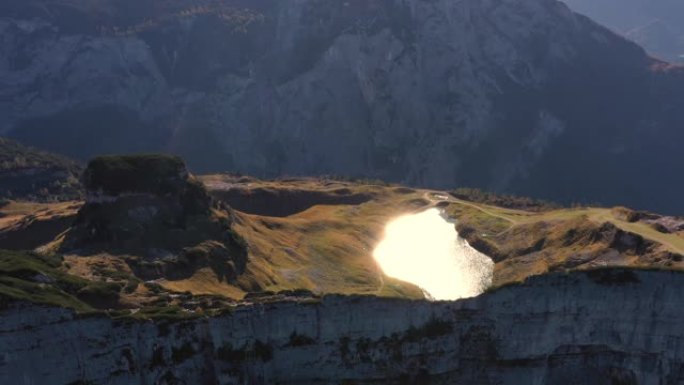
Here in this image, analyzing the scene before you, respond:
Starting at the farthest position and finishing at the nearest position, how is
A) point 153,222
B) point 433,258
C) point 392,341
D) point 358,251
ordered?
point 433,258
point 358,251
point 153,222
point 392,341

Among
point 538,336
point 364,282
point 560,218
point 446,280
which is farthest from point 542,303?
point 560,218

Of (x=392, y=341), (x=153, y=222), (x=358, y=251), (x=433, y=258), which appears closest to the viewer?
(x=392, y=341)

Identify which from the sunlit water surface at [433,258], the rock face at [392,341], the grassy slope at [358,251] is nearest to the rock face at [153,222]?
the grassy slope at [358,251]

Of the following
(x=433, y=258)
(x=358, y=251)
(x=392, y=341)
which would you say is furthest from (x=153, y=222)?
(x=433, y=258)

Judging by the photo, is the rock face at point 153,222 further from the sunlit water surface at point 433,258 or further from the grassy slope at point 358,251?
the sunlit water surface at point 433,258

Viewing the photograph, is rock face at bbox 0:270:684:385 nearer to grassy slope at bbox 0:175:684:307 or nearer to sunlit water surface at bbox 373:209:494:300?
grassy slope at bbox 0:175:684:307

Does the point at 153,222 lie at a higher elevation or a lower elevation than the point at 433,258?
higher

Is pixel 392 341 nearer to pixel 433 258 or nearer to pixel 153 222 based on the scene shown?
pixel 153 222

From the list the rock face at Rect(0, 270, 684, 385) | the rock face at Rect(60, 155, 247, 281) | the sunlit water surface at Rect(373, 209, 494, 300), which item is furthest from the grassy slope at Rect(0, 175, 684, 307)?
the rock face at Rect(0, 270, 684, 385)

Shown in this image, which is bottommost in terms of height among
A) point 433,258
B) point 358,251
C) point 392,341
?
point 392,341
